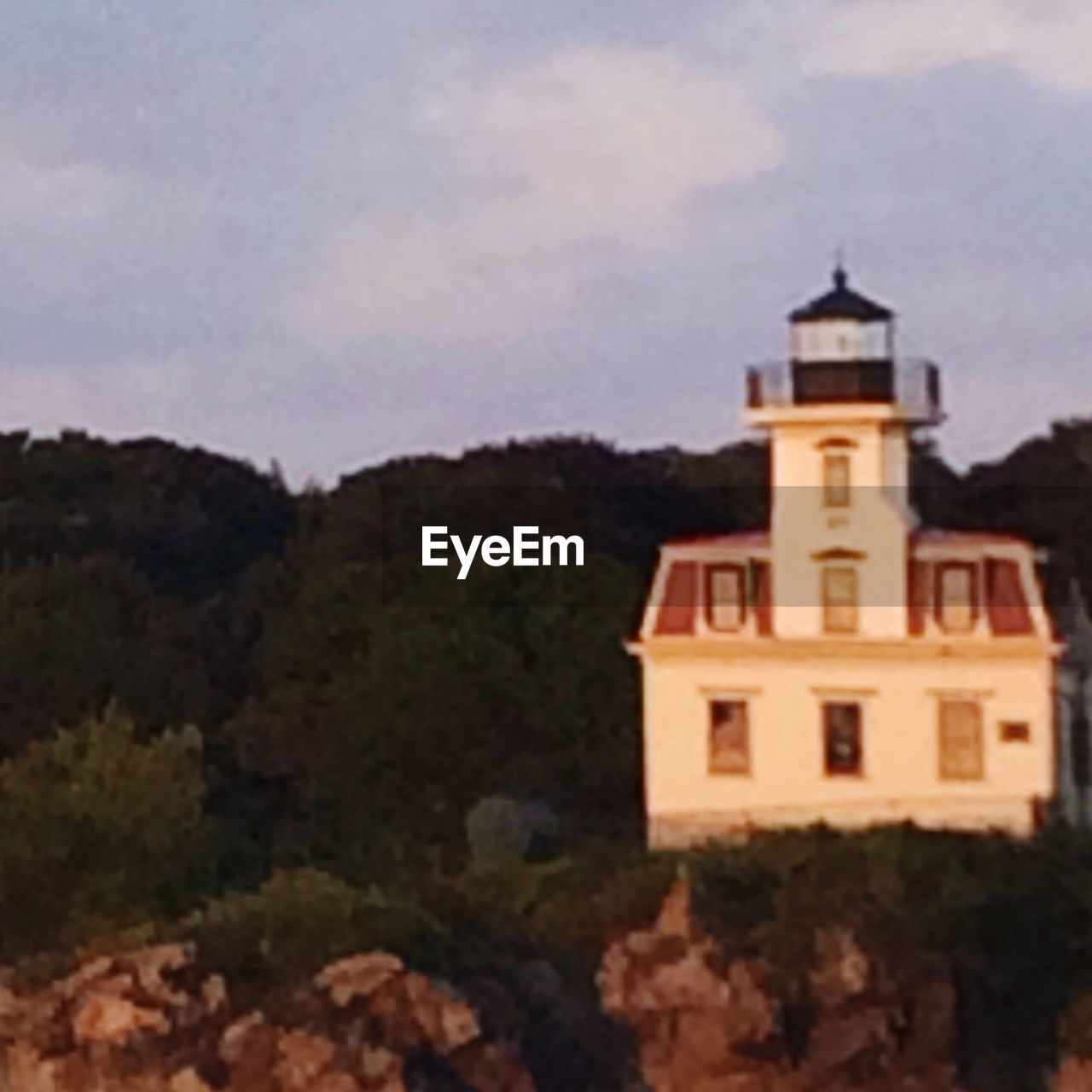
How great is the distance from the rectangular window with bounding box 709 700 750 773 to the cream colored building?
0.06 feet

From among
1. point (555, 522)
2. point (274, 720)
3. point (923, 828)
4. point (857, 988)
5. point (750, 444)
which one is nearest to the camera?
point (857, 988)

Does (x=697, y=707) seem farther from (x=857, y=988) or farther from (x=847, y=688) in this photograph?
(x=857, y=988)

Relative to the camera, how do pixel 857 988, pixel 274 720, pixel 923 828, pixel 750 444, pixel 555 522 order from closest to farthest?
pixel 857 988 → pixel 923 828 → pixel 274 720 → pixel 555 522 → pixel 750 444

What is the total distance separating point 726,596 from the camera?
125 feet

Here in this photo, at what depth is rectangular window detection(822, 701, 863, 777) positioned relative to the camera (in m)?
37.2

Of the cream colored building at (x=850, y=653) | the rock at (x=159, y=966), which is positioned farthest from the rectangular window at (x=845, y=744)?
the rock at (x=159, y=966)

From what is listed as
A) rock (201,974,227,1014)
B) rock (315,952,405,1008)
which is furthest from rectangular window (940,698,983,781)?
rock (201,974,227,1014)

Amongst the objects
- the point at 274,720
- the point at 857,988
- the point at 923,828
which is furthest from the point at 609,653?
the point at 857,988

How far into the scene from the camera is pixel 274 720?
42.1 meters

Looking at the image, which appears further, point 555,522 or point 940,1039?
point 555,522

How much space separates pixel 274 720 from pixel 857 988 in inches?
436

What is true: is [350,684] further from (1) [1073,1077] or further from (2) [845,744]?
(1) [1073,1077]

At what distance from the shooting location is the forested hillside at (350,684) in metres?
37.4

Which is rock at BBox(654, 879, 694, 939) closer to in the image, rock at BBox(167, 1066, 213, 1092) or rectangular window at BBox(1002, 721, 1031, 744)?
rock at BBox(167, 1066, 213, 1092)
